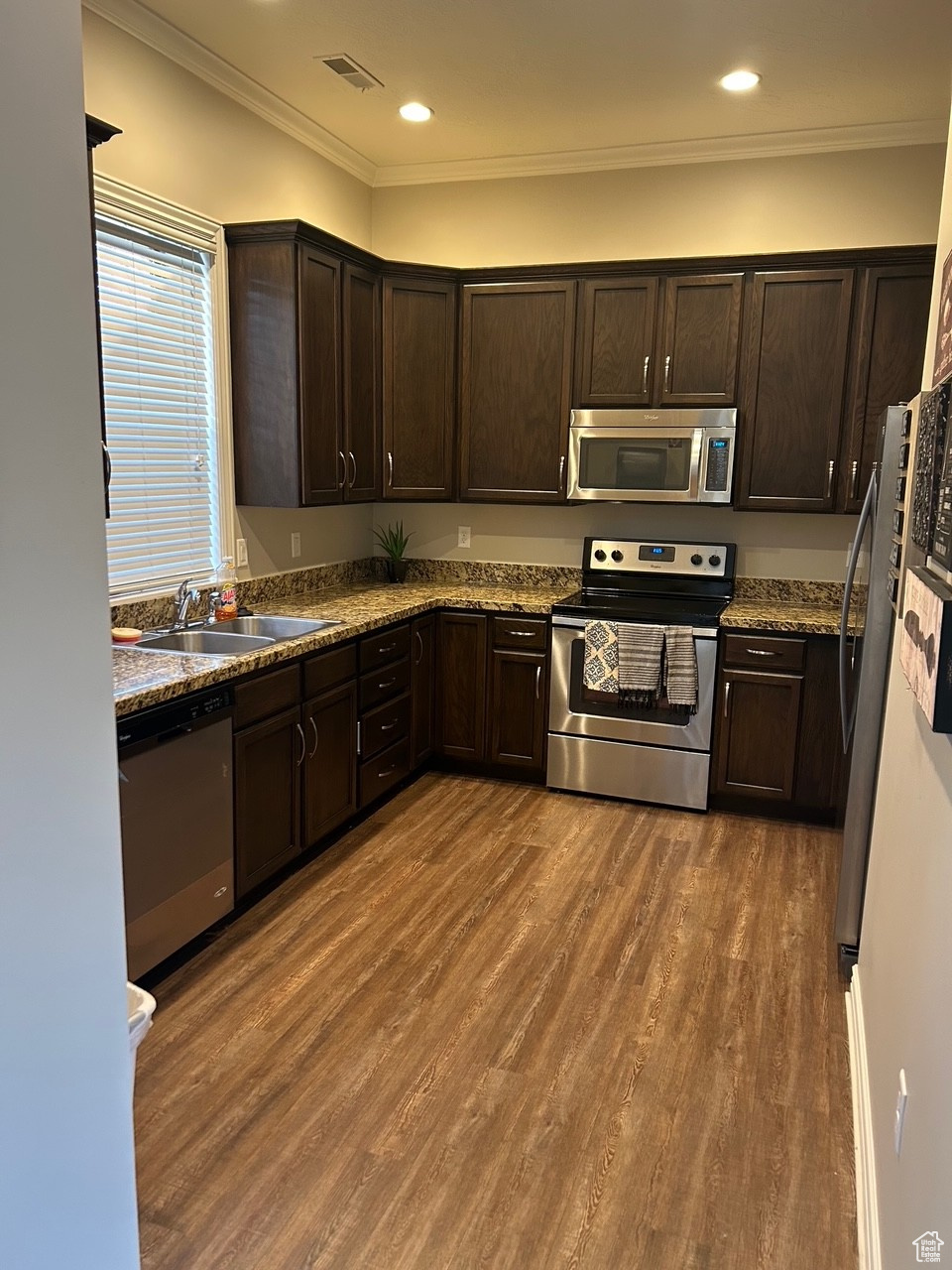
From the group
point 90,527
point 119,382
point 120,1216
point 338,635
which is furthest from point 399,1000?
point 119,382

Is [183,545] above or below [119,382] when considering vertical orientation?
below

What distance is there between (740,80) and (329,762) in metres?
3.05

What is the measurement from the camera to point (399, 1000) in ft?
8.79

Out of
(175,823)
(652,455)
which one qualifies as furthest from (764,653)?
(175,823)

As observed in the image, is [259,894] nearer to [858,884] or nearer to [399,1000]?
[399,1000]

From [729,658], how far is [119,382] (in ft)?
8.74

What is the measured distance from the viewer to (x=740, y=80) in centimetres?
351

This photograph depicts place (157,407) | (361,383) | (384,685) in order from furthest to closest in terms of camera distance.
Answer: (361,383) → (384,685) → (157,407)

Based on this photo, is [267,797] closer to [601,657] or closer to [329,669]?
[329,669]

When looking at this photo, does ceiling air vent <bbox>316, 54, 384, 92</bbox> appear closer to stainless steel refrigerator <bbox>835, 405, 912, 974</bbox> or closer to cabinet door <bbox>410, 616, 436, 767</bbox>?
cabinet door <bbox>410, 616, 436, 767</bbox>

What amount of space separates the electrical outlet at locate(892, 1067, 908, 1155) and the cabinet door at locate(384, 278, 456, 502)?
344 cm

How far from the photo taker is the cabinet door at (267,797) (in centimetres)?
300

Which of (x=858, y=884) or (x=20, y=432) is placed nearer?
(x=20, y=432)

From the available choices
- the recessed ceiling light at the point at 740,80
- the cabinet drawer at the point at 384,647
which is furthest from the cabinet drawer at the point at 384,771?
the recessed ceiling light at the point at 740,80
